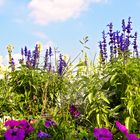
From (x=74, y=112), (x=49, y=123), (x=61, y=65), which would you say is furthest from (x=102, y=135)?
(x=61, y=65)

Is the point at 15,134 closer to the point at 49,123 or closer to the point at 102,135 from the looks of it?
the point at 49,123

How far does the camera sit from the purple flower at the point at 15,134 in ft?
11.3

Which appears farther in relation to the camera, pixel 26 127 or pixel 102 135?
pixel 26 127

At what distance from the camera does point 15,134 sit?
3506mm

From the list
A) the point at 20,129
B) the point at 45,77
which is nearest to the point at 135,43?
the point at 45,77

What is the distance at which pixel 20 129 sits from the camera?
11.6ft

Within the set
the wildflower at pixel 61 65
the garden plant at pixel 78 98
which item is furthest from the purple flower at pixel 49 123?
the wildflower at pixel 61 65

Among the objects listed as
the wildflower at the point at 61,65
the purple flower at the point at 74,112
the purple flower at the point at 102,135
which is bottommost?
the purple flower at the point at 102,135

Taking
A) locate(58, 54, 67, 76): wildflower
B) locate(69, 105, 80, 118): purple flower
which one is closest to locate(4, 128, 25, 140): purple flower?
locate(69, 105, 80, 118): purple flower

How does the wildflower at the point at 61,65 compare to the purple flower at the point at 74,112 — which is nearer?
the purple flower at the point at 74,112

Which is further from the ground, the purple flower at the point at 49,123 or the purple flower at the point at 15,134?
the purple flower at the point at 49,123

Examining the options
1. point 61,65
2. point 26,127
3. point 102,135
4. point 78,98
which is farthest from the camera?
point 61,65

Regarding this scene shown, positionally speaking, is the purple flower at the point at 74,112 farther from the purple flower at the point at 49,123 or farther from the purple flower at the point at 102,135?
the purple flower at the point at 102,135

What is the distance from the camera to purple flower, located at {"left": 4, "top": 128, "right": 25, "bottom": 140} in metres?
3.46
